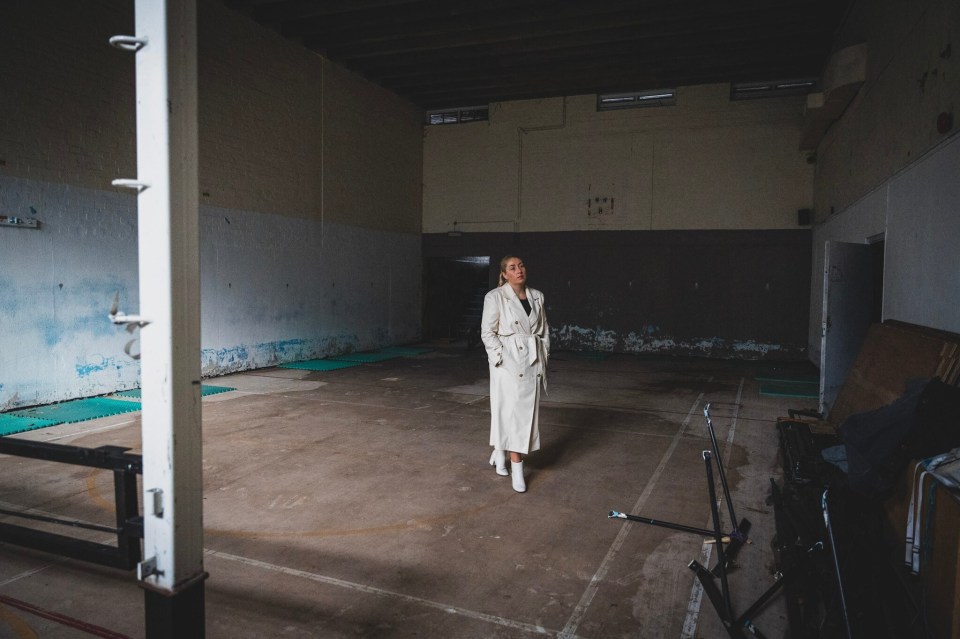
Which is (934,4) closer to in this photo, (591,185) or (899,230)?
(899,230)

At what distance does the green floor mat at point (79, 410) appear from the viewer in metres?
6.04

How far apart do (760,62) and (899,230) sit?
249 inches

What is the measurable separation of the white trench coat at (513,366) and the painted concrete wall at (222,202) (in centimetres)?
347

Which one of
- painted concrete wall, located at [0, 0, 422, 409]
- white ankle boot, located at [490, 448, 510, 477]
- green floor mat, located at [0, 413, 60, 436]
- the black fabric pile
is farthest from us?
painted concrete wall, located at [0, 0, 422, 409]

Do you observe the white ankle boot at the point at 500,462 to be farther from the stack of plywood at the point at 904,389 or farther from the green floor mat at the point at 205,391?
the green floor mat at the point at 205,391

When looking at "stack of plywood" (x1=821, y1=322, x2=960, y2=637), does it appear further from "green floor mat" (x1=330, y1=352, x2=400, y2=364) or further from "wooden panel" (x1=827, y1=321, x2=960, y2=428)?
"green floor mat" (x1=330, y1=352, x2=400, y2=364)

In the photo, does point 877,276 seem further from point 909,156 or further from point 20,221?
point 20,221

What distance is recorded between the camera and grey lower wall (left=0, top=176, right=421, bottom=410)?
6.38 m

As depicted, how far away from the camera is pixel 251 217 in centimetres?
918

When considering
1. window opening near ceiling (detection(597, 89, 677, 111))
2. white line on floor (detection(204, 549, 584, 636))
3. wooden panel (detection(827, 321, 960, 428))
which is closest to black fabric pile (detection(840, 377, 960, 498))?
wooden panel (detection(827, 321, 960, 428))

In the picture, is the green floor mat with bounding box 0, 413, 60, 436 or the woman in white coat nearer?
the woman in white coat

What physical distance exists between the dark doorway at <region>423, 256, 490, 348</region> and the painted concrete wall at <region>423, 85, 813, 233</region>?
1092 mm

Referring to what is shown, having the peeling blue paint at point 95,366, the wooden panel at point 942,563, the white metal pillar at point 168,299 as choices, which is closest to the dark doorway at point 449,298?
the peeling blue paint at point 95,366

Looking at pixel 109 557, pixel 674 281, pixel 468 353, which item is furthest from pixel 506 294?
pixel 674 281
